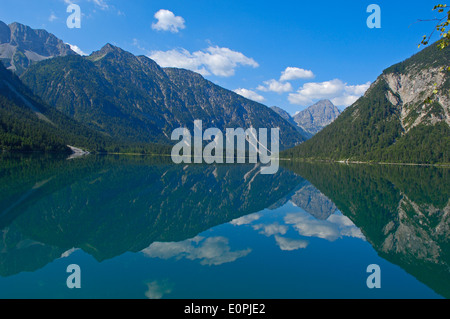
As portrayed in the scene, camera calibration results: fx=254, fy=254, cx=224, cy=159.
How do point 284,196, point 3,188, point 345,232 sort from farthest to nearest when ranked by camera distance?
point 284,196 < point 3,188 < point 345,232

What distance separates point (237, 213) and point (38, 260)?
1773 centimetres

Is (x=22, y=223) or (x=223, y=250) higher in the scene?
(x=22, y=223)

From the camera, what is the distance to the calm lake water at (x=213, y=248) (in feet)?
35.3

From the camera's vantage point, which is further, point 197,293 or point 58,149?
point 58,149

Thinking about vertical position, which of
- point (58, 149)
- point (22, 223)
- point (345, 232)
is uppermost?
point (58, 149)

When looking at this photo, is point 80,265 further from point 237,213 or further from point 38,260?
point 237,213

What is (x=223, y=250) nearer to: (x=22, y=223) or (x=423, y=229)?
(x=22, y=223)

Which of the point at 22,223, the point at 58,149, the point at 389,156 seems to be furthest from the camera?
the point at 389,156

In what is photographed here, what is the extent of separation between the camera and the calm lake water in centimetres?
1077

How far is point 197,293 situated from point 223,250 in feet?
19.1

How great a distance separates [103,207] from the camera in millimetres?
25500

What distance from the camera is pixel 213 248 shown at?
53.3 ft

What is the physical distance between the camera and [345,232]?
827 inches
